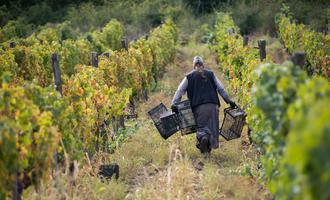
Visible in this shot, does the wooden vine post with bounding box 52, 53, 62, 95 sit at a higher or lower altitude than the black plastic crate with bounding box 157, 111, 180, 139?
higher

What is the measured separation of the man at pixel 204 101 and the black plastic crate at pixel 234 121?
123mm

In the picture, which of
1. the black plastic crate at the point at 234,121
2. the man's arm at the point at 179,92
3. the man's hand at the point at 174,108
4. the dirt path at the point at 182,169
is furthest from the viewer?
the man's arm at the point at 179,92

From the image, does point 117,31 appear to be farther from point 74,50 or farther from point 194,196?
point 194,196

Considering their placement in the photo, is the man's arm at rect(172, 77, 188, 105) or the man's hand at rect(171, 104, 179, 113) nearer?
the man's hand at rect(171, 104, 179, 113)

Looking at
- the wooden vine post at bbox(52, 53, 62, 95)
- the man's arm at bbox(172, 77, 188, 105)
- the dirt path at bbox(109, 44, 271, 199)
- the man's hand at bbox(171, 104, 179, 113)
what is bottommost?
the dirt path at bbox(109, 44, 271, 199)

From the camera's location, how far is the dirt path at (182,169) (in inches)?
258

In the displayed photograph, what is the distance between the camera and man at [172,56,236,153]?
8531 mm

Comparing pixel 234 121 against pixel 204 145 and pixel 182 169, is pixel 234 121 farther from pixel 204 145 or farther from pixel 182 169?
pixel 182 169

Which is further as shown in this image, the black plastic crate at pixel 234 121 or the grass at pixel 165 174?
the black plastic crate at pixel 234 121

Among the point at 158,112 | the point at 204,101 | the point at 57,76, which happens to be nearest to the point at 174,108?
the point at 204,101

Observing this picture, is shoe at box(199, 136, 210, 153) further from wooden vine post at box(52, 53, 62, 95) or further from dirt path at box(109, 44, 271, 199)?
wooden vine post at box(52, 53, 62, 95)

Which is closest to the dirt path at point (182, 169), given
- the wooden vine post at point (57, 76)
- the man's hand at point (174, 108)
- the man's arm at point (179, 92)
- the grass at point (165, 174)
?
the grass at point (165, 174)

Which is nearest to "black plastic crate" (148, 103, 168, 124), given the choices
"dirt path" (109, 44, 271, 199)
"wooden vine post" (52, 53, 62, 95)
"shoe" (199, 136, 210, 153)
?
"dirt path" (109, 44, 271, 199)

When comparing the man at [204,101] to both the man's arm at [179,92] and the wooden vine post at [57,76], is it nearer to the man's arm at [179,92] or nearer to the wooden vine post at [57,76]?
the man's arm at [179,92]
